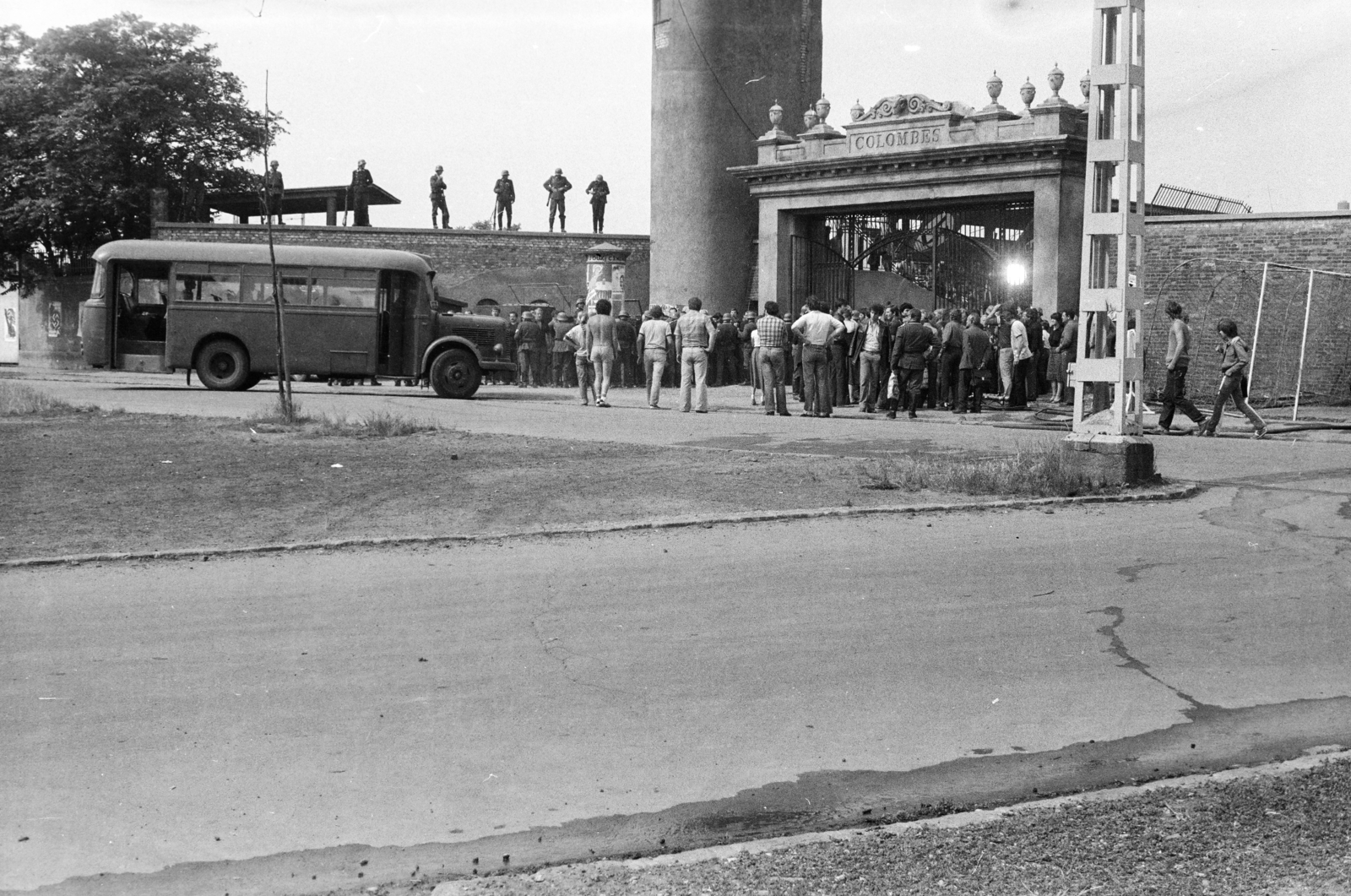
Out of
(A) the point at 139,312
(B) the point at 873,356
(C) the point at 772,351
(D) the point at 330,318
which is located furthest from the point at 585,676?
(A) the point at 139,312

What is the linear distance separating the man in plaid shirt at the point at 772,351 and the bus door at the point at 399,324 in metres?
7.27

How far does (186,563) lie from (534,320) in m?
22.8

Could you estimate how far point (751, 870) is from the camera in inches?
171

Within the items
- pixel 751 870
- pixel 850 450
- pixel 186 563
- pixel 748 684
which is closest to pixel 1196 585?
pixel 748 684

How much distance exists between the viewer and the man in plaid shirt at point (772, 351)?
72.2ft

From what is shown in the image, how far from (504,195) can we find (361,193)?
5.37 m

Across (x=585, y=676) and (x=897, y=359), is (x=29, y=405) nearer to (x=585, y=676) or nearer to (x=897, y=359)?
(x=897, y=359)

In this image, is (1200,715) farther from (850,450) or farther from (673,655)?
(850,450)

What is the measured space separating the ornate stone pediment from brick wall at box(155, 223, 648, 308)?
10.6 meters

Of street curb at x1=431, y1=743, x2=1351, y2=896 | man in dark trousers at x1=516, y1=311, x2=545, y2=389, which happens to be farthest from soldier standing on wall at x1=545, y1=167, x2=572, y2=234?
street curb at x1=431, y1=743, x2=1351, y2=896

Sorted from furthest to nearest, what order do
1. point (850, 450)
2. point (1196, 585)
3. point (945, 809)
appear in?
point (850, 450) → point (1196, 585) → point (945, 809)

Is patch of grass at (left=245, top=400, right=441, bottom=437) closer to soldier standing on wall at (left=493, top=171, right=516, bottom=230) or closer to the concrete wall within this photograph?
soldier standing on wall at (left=493, top=171, right=516, bottom=230)

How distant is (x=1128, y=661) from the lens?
698 centimetres

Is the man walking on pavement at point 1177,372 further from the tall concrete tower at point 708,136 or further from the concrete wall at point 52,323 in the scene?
the concrete wall at point 52,323
